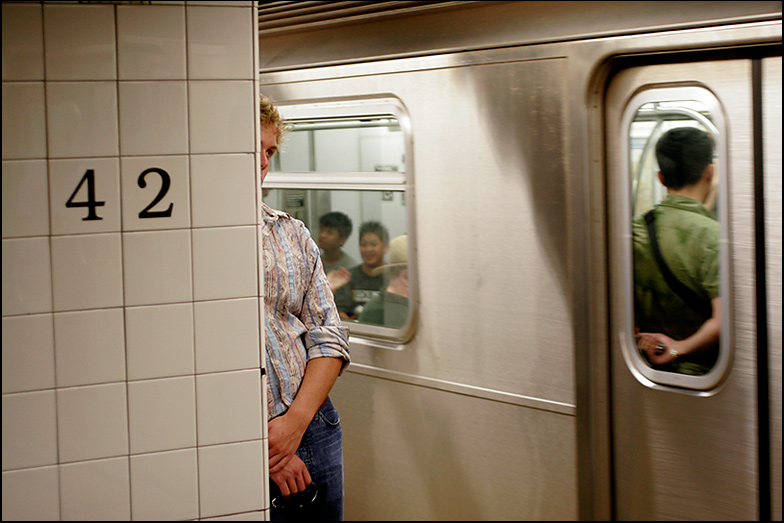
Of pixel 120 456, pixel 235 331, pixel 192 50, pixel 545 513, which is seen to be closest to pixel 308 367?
pixel 235 331

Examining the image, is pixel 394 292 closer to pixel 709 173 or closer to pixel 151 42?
pixel 709 173

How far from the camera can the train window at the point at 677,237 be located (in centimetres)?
246

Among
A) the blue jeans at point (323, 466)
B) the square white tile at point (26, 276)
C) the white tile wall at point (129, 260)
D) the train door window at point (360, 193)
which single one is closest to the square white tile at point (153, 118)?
the white tile wall at point (129, 260)

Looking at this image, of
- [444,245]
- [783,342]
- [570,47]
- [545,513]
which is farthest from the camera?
[444,245]

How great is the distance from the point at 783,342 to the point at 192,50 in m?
1.93

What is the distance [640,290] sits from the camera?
8.64 feet

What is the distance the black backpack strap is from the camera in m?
2.51

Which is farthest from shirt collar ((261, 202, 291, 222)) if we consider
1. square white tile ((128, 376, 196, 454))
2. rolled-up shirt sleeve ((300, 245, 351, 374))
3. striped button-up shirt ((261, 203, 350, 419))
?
square white tile ((128, 376, 196, 454))

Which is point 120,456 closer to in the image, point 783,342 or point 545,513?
point 545,513

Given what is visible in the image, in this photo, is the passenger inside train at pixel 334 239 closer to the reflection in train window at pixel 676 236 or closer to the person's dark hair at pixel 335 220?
the person's dark hair at pixel 335 220

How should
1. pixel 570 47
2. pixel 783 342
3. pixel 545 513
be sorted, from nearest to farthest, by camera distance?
pixel 783 342 < pixel 570 47 < pixel 545 513

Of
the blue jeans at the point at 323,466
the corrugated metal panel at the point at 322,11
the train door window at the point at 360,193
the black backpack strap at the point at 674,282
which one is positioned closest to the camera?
the blue jeans at the point at 323,466

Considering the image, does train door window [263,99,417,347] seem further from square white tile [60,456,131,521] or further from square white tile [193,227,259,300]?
square white tile [60,456,131,521]

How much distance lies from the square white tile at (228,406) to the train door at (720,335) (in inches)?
55.7
